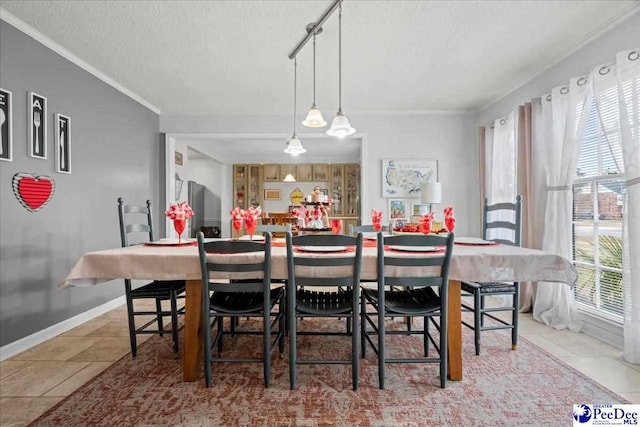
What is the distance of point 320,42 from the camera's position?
2.74 metres

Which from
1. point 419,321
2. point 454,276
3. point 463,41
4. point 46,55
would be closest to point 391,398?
point 454,276

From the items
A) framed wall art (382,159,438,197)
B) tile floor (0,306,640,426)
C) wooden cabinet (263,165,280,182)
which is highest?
wooden cabinet (263,165,280,182)

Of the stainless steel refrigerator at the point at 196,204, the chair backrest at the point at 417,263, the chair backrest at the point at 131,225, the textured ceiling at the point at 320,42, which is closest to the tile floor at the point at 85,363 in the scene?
the chair backrest at the point at 131,225

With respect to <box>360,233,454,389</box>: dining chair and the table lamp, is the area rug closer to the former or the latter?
<box>360,233,454,389</box>: dining chair

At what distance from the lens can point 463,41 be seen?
8.98 ft

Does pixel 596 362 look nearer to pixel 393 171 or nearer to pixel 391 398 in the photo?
pixel 391 398

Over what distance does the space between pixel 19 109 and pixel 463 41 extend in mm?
3421

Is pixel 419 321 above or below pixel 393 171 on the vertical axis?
below

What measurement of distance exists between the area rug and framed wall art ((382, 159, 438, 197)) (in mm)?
2576

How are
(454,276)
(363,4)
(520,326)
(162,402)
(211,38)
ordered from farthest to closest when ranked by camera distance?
(520,326), (211,38), (363,4), (454,276), (162,402)

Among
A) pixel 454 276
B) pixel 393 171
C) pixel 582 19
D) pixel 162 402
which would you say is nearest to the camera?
pixel 162 402

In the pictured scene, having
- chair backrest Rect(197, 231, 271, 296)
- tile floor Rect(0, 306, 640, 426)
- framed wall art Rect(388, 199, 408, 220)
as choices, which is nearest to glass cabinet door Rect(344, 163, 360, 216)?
framed wall art Rect(388, 199, 408, 220)

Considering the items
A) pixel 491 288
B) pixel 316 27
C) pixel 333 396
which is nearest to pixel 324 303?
pixel 333 396

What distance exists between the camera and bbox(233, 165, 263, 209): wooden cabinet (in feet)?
27.8
